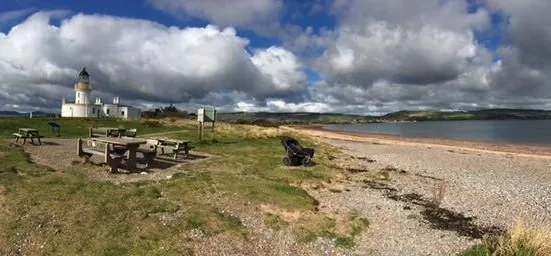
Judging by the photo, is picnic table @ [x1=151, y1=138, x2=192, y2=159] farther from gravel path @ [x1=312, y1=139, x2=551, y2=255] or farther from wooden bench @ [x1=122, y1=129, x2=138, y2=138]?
gravel path @ [x1=312, y1=139, x2=551, y2=255]

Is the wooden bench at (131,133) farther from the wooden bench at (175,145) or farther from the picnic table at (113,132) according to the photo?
the wooden bench at (175,145)

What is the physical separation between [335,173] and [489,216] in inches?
305

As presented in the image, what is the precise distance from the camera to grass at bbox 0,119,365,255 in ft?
30.8

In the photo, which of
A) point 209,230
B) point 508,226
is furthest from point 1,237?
point 508,226

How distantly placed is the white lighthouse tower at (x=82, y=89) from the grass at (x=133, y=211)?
6493 centimetres

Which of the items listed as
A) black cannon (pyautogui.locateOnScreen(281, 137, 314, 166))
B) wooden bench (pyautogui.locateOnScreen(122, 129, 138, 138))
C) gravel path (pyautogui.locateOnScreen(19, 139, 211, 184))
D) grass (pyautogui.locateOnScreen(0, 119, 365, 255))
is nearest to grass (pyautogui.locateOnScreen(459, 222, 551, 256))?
grass (pyautogui.locateOnScreen(0, 119, 365, 255))

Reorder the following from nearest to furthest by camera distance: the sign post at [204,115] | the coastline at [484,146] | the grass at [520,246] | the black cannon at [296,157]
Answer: the grass at [520,246] → the black cannon at [296,157] → the sign post at [204,115] → the coastline at [484,146]

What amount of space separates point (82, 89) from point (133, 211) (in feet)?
237

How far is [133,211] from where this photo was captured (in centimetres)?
1116

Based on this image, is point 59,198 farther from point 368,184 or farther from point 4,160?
point 368,184

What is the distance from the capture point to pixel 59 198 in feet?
37.9

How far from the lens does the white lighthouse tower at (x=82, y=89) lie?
251 feet

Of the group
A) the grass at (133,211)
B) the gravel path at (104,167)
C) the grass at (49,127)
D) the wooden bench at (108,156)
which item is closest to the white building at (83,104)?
the grass at (49,127)

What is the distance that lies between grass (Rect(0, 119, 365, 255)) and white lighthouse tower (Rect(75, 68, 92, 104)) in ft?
213
